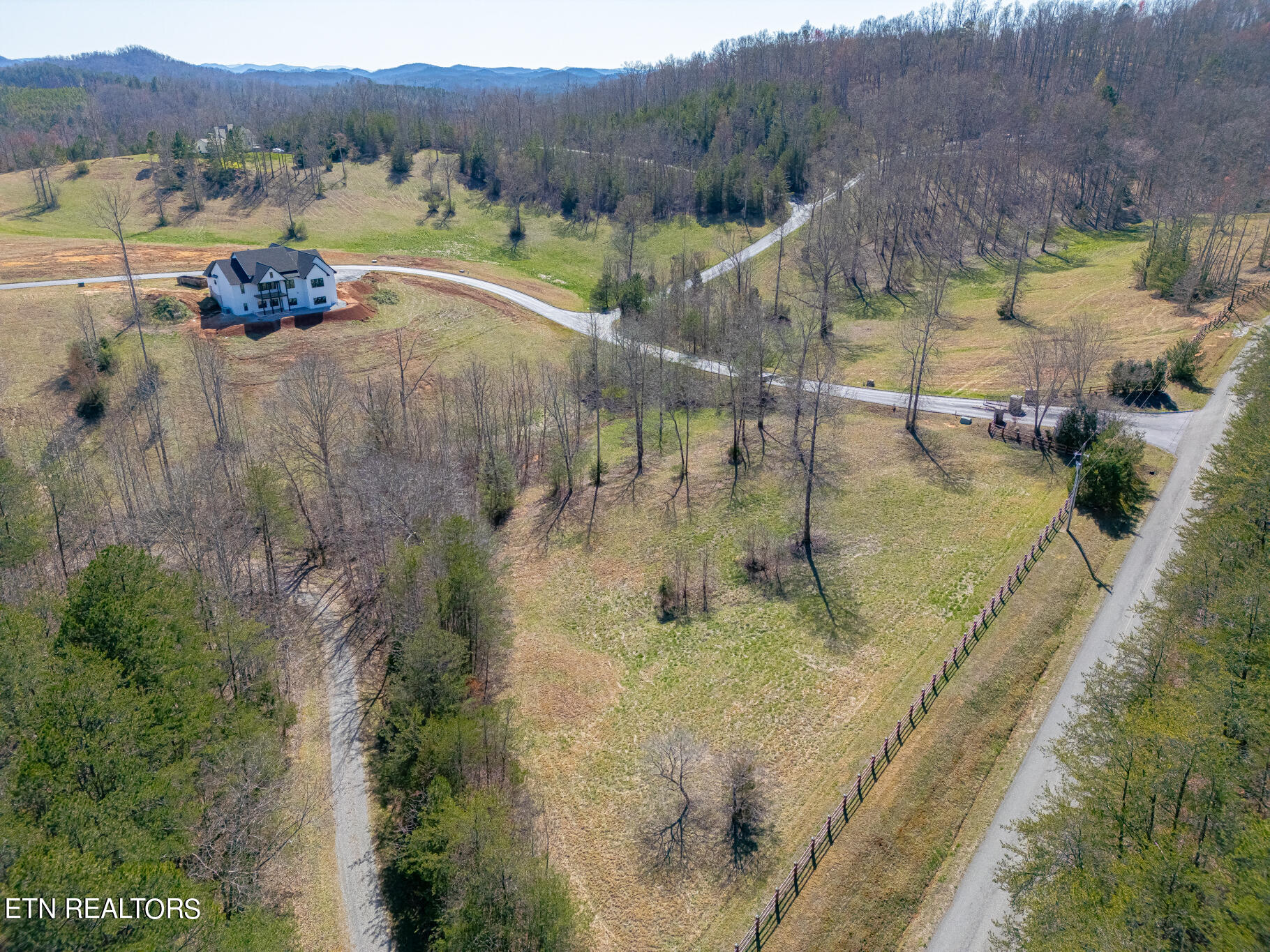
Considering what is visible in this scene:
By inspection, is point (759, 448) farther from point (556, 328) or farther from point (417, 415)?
point (556, 328)

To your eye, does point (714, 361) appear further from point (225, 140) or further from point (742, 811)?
point (225, 140)

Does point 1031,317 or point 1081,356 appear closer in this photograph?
point 1081,356

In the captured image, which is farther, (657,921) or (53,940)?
(657,921)

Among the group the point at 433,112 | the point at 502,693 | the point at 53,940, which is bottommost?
the point at 502,693

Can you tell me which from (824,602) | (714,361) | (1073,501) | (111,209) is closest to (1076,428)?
(1073,501)

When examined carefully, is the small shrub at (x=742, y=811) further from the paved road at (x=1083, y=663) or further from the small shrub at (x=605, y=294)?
the small shrub at (x=605, y=294)

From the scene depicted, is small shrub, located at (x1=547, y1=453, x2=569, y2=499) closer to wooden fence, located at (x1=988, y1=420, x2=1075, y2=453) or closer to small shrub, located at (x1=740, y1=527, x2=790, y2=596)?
small shrub, located at (x1=740, y1=527, x2=790, y2=596)

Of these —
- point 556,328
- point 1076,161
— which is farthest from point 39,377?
point 1076,161
